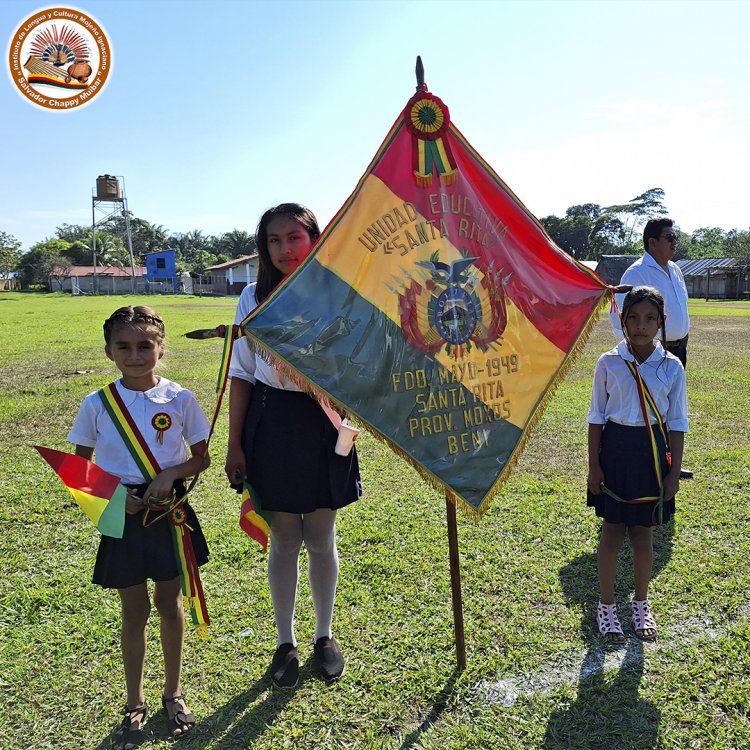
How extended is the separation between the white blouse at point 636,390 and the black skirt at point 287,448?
1.38 metres

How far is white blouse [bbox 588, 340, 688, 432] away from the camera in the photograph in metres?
2.84

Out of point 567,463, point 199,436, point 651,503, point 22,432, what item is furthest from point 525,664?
point 22,432

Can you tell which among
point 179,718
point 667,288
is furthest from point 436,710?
point 667,288

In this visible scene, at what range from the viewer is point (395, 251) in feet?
7.78

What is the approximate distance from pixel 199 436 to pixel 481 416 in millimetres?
1192

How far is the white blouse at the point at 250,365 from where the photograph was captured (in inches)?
95.1

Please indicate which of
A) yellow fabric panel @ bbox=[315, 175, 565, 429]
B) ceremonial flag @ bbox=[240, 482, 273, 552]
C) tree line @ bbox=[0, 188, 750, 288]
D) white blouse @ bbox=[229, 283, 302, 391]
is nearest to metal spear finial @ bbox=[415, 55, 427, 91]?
yellow fabric panel @ bbox=[315, 175, 565, 429]

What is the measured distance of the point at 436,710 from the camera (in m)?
2.40

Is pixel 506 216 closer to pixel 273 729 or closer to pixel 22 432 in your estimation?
pixel 273 729

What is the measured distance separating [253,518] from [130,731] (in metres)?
0.91

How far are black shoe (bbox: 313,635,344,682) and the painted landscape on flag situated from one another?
926mm

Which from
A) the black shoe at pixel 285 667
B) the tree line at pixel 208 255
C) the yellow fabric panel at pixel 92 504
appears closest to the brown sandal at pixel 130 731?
the black shoe at pixel 285 667

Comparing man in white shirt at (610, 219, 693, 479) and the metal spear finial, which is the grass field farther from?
the metal spear finial

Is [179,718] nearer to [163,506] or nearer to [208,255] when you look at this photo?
[163,506]
